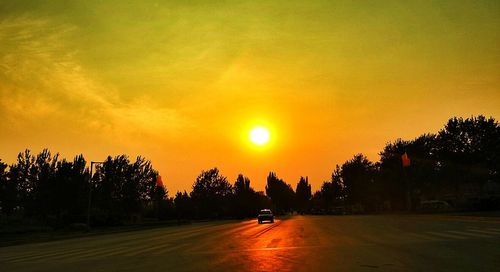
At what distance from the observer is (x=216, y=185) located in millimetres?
96188

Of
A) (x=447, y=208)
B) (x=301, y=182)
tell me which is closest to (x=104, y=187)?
(x=447, y=208)

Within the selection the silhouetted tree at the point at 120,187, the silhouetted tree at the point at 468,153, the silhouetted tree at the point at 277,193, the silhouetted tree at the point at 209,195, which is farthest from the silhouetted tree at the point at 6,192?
the silhouetted tree at the point at 277,193

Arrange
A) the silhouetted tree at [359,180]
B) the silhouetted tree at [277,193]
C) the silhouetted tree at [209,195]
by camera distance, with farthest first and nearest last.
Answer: the silhouetted tree at [277,193] → the silhouetted tree at [359,180] → the silhouetted tree at [209,195]

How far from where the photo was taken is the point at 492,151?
243 ft

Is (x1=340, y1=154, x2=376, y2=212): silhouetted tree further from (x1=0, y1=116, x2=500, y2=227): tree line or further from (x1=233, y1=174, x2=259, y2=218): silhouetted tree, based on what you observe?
(x1=233, y1=174, x2=259, y2=218): silhouetted tree

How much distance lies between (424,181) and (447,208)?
19089mm

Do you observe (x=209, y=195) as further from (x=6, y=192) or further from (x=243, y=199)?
(x=6, y=192)

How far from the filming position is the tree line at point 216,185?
62438mm

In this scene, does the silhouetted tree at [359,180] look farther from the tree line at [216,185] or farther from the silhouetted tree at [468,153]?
the silhouetted tree at [468,153]

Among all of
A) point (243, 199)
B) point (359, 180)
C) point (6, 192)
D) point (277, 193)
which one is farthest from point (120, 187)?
point (277, 193)

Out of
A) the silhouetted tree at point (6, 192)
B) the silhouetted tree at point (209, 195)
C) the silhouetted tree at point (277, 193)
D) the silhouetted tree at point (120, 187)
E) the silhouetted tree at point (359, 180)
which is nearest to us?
the silhouetted tree at point (6, 192)

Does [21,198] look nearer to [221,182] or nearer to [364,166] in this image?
[221,182]

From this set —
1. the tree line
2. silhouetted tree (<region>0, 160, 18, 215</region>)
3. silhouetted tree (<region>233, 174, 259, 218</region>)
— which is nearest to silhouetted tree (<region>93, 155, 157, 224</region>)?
the tree line

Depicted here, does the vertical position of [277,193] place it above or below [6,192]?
above
